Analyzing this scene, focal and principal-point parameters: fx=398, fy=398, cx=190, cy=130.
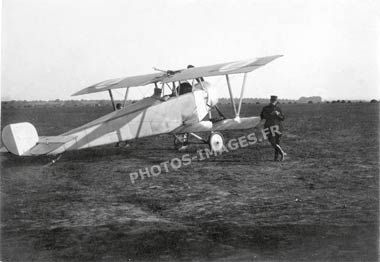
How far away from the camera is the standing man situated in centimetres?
965

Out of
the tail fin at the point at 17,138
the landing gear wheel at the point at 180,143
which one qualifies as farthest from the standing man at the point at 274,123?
the tail fin at the point at 17,138

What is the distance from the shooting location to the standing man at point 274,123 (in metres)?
9.65

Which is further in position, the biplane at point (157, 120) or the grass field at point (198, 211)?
the biplane at point (157, 120)

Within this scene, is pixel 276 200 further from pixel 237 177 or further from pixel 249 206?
pixel 237 177

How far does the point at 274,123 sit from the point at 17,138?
599 centimetres

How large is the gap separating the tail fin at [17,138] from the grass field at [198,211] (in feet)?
1.83

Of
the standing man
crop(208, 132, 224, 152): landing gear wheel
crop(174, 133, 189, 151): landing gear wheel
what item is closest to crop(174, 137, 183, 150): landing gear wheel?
crop(174, 133, 189, 151): landing gear wheel

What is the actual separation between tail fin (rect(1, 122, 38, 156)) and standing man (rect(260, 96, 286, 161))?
5.61 meters

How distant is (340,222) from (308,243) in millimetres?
885

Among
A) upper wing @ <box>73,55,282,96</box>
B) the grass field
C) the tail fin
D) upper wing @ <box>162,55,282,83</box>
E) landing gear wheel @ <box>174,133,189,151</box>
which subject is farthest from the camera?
landing gear wheel @ <box>174,133,189,151</box>

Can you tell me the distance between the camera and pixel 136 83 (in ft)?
42.2

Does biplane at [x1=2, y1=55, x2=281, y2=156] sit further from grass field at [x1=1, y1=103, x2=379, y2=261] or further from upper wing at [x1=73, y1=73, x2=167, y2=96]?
grass field at [x1=1, y1=103, x2=379, y2=261]

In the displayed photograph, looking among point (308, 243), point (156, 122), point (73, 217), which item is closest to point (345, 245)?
point (308, 243)

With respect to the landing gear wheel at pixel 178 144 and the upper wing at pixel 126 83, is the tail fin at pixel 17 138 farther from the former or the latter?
the landing gear wheel at pixel 178 144
